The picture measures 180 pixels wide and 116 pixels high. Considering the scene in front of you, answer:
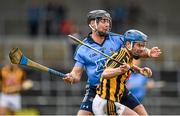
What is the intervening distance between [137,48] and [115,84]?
1.74 ft

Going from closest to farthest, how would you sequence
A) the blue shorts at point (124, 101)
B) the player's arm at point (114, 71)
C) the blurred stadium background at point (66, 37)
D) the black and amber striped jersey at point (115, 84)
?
the player's arm at point (114, 71) < the black and amber striped jersey at point (115, 84) < the blue shorts at point (124, 101) < the blurred stadium background at point (66, 37)

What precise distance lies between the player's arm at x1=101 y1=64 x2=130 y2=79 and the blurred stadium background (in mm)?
10272

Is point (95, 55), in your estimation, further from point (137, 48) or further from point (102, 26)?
point (137, 48)

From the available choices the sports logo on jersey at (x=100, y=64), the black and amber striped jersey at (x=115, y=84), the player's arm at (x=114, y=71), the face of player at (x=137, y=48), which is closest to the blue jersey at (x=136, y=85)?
the sports logo on jersey at (x=100, y=64)

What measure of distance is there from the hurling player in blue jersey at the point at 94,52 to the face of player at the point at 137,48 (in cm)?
42

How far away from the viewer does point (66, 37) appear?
82.0ft

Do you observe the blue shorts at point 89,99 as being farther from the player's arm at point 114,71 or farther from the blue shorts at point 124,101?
the player's arm at point 114,71

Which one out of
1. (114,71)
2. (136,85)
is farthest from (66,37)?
(114,71)

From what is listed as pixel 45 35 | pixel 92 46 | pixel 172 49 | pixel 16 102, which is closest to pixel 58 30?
Result: pixel 45 35

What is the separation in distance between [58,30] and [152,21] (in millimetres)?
3919

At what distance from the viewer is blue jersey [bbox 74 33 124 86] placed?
37.0ft

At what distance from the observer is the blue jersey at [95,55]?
37.0ft

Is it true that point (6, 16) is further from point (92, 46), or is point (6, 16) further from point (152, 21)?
point (92, 46)

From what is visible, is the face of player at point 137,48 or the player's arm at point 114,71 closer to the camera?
the player's arm at point 114,71
